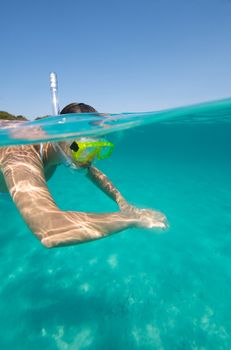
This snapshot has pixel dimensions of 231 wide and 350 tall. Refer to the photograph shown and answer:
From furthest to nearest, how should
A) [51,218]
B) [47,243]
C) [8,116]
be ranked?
[8,116]
[51,218]
[47,243]

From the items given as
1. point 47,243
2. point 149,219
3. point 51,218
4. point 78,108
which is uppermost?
point 78,108

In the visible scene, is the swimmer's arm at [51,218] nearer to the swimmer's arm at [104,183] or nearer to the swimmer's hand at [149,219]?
the swimmer's hand at [149,219]

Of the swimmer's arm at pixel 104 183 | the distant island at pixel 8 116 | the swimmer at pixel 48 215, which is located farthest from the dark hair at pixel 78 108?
the distant island at pixel 8 116

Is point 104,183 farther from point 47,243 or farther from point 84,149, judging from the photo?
point 47,243

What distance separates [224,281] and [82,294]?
3.74 meters

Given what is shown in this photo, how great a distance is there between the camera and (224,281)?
619 centimetres

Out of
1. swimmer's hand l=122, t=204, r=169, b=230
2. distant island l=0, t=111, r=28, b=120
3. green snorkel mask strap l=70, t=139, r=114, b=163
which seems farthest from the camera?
distant island l=0, t=111, r=28, b=120

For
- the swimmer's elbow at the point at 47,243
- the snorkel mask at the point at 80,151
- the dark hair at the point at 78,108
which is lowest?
the swimmer's elbow at the point at 47,243

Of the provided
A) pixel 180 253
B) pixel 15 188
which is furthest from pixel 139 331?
pixel 15 188

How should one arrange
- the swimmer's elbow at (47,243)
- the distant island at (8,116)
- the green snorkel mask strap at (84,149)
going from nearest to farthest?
the swimmer's elbow at (47,243)
the green snorkel mask strap at (84,149)
the distant island at (8,116)

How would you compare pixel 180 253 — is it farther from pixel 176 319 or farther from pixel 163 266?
pixel 176 319

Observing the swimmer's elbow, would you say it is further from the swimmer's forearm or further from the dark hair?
the dark hair

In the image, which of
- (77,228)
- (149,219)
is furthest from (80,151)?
(77,228)

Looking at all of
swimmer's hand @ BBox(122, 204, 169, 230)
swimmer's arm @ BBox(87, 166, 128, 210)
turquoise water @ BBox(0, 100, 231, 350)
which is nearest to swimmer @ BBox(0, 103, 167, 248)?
swimmer's hand @ BBox(122, 204, 169, 230)
